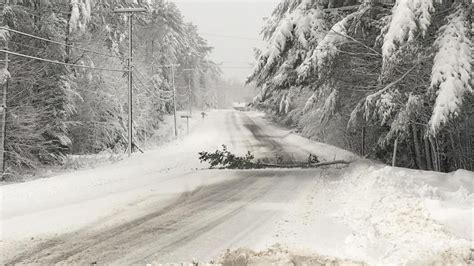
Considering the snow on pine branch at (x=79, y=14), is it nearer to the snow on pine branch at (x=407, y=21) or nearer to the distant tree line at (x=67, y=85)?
the distant tree line at (x=67, y=85)

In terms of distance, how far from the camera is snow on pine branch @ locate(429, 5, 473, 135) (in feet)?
25.0

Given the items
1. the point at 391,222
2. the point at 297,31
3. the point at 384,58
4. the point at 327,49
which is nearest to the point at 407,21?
the point at 384,58

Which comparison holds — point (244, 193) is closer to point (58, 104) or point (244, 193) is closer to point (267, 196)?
point (267, 196)

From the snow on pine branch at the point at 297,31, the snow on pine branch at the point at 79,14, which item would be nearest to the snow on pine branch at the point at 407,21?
the snow on pine branch at the point at 297,31

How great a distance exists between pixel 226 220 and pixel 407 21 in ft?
14.6

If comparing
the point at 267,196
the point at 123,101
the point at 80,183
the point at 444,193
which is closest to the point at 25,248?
the point at 267,196

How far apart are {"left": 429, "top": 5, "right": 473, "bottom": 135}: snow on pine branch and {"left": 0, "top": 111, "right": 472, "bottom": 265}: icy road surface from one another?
128cm

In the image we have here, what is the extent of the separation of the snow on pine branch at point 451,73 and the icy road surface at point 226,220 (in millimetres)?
1280

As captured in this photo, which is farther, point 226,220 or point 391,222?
point 226,220

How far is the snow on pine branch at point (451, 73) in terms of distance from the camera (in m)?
7.61

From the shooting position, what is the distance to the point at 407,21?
25.4ft

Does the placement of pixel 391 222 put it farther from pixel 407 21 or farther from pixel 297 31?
pixel 297 31

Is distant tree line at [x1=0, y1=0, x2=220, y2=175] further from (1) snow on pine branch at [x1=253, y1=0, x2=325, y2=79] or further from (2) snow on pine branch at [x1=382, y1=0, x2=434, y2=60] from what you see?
(2) snow on pine branch at [x1=382, y1=0, x2=434, y2=60]

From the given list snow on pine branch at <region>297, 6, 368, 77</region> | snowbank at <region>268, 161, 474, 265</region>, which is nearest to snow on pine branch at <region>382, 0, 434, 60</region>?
snowbank at <region>268, 161, 474, 265</region>
